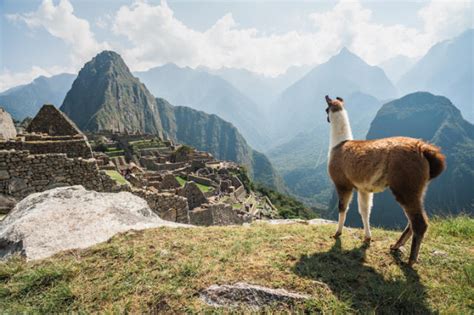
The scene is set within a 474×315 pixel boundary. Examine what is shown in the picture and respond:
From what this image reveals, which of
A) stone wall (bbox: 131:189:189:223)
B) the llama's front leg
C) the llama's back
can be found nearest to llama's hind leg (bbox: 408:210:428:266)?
the llama's back

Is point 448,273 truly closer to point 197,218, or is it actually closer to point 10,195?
point 10,195

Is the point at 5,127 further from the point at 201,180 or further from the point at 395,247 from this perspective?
the point at 201,180

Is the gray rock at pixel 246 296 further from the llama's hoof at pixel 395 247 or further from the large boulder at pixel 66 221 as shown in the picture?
the large boulder at pixel 66 221

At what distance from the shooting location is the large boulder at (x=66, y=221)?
5.16 meters

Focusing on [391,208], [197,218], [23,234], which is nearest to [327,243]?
[23,234]

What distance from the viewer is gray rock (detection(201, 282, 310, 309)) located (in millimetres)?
3234

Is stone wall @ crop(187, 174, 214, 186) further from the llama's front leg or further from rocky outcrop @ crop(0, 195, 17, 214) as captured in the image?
the llama's front leg

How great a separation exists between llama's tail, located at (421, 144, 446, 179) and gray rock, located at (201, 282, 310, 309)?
9.11 feet

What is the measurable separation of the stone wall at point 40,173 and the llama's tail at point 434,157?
11322mm

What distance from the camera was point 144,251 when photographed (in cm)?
454

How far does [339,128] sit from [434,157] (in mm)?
1872

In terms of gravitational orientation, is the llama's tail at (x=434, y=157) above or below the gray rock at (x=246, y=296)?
above

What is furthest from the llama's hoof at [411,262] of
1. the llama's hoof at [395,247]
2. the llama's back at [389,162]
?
the llama's back at [389,162]

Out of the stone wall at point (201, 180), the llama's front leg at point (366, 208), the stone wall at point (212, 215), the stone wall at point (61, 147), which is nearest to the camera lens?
the llama's front leg at point (366, 208)
